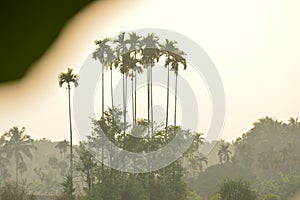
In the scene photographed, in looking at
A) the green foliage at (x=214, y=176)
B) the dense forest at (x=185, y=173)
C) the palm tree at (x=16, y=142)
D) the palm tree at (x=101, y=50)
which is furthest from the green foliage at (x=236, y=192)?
the palm tree at (x=16, y=142)

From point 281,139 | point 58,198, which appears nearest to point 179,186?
point 58,198

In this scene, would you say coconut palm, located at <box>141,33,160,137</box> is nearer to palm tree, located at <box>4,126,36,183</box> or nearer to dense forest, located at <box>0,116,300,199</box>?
dense forest, located at <box>0,116,300,199</box>

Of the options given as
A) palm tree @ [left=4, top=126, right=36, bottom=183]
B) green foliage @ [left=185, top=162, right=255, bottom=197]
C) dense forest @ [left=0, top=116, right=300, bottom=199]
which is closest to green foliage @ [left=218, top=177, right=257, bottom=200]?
dense forest @ [left=0, top=116, right=300, bottom=199]

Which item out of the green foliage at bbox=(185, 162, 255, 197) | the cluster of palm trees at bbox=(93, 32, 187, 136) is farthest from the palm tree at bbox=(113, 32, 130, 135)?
the green foliage at bbox=(185, 162, 255, 197)

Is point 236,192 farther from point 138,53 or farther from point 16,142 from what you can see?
point 16,142

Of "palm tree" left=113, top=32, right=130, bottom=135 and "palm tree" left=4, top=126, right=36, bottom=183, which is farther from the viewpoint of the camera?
"palm tree" left=4, top=126, right=36, bottom=183

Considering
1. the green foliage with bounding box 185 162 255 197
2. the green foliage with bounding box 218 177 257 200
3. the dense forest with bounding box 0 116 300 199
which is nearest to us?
the green foliage with bounding box 218 177 257 200

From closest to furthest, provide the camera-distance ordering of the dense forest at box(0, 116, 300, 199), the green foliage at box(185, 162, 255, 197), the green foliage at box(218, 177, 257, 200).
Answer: the green foliage at box(218, 177, 257, 200) < the dense forest at box(0, 116, 300, 199) < the green foliage at box(185, 162, 255, 197)

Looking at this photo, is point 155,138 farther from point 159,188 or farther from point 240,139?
point 240,139

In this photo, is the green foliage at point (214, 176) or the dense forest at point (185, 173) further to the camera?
the green foliage at point (214, 176)

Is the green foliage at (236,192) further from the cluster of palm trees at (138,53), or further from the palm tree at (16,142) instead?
the palm tree at (16,142)

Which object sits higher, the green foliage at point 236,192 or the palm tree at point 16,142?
the palm tree at point 16,142

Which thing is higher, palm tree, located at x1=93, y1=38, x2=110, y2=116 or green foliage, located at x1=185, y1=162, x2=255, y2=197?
palm tree, located at x1=93, y1=38, x2=110, y2=116

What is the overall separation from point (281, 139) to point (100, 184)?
91140 mm
